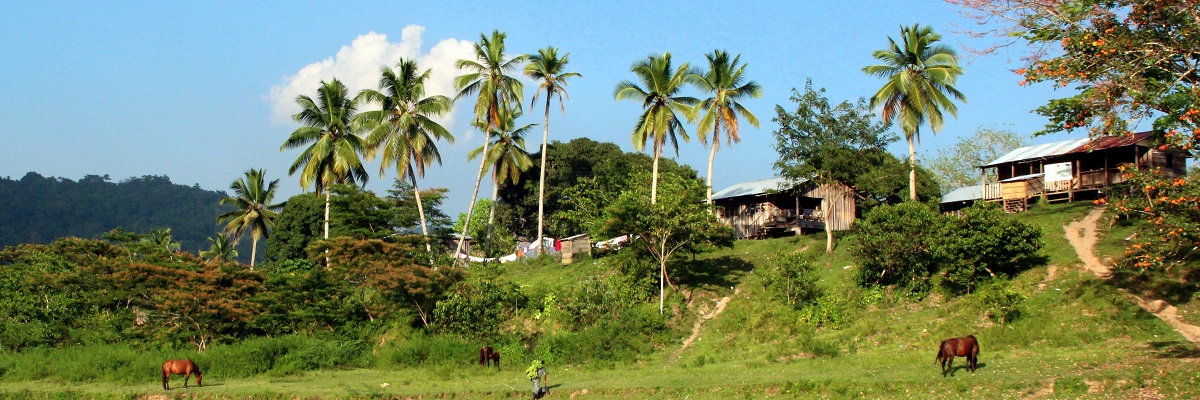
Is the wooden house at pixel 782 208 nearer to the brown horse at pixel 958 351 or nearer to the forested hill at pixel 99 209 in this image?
the brown horse at pixel 958 351

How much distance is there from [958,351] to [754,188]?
29.4 metres

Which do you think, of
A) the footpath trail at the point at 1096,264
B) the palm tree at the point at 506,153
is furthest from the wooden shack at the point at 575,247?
the footpath trail at the point at 1096,264

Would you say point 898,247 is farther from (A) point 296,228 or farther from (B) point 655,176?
(A) point 296,228

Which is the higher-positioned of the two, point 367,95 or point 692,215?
point 367,95

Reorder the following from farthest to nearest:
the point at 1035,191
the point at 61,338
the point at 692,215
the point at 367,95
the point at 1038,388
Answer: the point at 367,95 → the point at 1035,191 → the point at 61,338 → the point at 692,215 → the point at 1038,388

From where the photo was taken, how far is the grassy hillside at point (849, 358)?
21.4 metres

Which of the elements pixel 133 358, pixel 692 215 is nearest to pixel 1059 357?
pixel 692 215

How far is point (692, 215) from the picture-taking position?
37.2m

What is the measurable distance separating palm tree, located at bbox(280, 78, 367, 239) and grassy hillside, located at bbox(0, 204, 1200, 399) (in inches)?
602

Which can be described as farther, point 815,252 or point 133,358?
point 815,252

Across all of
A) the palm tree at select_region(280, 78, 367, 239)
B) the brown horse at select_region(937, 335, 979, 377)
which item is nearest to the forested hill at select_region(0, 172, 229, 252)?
the palm tree at select_region(280, 78, 367, 239)

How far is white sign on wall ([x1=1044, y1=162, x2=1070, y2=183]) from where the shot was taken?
42.1 meters

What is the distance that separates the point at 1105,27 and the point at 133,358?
3163 cm

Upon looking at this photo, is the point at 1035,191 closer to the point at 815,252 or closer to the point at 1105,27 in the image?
the point at 815,252
